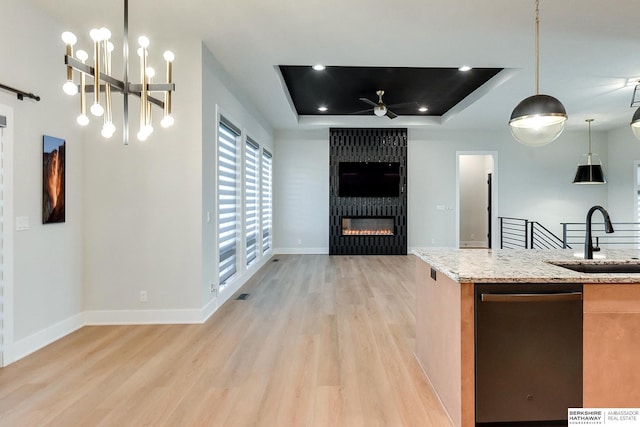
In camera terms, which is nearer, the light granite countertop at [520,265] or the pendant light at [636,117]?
the light granite countertop at [520,265]

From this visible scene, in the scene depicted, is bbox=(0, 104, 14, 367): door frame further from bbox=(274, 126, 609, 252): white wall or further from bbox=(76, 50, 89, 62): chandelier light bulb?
bbox=(274, 126, 609, 252): white wall

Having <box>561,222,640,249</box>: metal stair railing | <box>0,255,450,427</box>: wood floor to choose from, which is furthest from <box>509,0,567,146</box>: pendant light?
<box>561,222,640,249</box>: metal stair railing

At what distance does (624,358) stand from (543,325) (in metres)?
0.49

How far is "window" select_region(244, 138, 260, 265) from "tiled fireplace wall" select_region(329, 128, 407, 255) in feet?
7.86

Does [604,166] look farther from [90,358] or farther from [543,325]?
[90,358]

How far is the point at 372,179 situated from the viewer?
8422 mm

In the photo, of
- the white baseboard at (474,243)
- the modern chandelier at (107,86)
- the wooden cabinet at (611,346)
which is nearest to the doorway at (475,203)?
the white baseboard at (474,243)

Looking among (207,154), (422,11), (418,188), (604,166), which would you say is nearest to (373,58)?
(422,11)

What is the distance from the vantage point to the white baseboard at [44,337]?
2865 millimetres

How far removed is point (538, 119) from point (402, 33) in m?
1.86

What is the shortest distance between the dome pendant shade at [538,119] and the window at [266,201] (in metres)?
5.46

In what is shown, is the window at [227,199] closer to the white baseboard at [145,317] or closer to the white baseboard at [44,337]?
the white baseboard at [145,317]

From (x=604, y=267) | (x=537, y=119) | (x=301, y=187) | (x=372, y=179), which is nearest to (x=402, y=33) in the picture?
(x=537, y=119)

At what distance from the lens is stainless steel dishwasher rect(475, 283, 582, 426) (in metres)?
1.85
